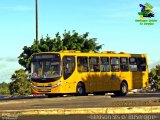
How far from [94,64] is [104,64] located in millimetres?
969

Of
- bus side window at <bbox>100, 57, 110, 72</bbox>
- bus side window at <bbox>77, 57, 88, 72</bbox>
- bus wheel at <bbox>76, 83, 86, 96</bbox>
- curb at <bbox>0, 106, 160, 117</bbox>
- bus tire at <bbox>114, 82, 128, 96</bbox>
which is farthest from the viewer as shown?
bus tire at <bbox>114, 82, 128, 96</bbox>

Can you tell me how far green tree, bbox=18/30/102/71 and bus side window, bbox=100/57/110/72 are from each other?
13.6m

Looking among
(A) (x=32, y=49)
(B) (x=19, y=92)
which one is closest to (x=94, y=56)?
(A) (x=32, y=49)

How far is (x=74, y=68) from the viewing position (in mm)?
32719

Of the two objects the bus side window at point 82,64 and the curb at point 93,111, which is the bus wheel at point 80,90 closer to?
the bus side window at point 82,64

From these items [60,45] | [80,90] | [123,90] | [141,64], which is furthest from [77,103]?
[60,45]

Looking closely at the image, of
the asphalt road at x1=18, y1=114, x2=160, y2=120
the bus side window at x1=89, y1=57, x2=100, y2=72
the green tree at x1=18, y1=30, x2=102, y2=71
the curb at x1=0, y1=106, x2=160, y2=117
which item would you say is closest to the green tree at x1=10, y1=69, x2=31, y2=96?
the green tree at x1=18, y1=30, x2=102, y2=71

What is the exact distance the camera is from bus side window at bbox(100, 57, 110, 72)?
3469 cm

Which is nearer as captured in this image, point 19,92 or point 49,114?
point 49,114

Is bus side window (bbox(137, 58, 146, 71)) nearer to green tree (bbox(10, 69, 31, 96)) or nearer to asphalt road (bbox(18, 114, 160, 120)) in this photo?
green tree (bbox(10, 69, 31, 96))

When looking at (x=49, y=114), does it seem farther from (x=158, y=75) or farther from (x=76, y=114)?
(x=158, y=75)

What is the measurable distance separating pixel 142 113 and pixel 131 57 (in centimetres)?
1935

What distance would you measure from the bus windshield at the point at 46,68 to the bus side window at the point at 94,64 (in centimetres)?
286

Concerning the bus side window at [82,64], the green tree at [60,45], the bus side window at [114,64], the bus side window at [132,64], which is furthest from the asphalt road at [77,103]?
the green tree at [60,45]
